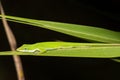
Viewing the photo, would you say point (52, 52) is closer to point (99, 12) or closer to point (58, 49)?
point (58, 49)

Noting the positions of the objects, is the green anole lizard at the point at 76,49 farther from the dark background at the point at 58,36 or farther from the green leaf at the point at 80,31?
the dark background at the point at 58,36

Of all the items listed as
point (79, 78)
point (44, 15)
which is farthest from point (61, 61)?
point (44, 15)

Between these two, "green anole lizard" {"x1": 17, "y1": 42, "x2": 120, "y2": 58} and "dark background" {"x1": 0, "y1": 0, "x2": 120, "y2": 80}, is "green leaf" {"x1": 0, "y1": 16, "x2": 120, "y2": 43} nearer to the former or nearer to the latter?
"green anole lizard" {"x1": 17, "y1": 42, "x2": 120, "y2": 58}

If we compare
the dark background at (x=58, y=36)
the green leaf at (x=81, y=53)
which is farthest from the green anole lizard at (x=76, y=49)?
the dark background at (x=58, y=36)

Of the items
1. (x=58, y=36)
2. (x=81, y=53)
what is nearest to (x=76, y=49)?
(x=81, y=53)

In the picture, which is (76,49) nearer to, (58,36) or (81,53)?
(81,53)

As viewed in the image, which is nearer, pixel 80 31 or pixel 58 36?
pixel 80 31

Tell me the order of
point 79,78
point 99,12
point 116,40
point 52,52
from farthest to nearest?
point 79,78 < point 99,12 < point 116,40 < point 52,52

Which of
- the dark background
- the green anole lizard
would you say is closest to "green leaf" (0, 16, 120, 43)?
the green anole lizard
